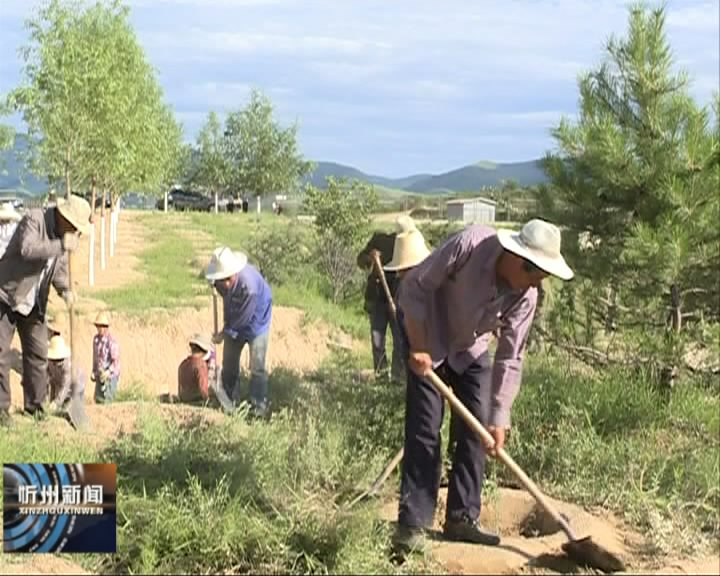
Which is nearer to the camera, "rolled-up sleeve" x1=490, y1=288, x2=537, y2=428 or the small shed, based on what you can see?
"rolled-up sleeve" x1=490, y1=288, x2=537, y2=428

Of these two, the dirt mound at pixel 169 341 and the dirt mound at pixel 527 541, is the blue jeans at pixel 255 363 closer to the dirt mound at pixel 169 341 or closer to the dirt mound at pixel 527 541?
the dirt mound at pixel 527 541

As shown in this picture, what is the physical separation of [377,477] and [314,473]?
0.38m

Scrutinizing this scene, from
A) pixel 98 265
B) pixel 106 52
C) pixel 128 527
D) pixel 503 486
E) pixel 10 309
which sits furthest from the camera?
pixel 98 265

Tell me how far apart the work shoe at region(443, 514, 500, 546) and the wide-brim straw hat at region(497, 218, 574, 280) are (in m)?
1.29

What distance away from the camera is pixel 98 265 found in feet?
69.3

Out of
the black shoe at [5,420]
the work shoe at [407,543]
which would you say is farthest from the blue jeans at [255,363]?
the work shoe at [407,543]

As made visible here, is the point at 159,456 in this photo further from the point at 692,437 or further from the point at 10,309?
the point at 692,437

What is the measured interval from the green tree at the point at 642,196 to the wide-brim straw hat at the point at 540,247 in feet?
5.11

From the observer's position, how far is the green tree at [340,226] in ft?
56.0

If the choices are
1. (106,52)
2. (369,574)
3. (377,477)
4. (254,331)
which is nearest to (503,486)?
(377,477)

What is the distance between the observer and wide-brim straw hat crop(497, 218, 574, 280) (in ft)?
14.3

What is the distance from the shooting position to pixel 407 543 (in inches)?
179

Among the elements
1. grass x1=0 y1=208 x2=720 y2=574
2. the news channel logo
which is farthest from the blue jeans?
the news channel logo

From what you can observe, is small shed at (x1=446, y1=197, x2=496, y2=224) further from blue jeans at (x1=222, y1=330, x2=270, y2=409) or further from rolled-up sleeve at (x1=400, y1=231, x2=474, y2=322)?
rolled-up sleeve at (x1=400, y1=231, x2=474, y2=322)
